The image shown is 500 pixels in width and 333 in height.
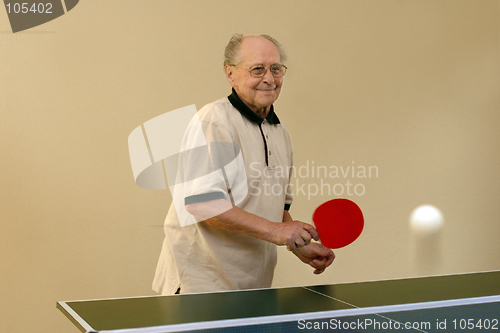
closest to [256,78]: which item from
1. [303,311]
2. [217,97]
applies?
[303,311]

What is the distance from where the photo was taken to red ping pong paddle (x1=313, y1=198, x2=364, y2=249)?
168cm

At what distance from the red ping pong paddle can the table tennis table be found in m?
0.16

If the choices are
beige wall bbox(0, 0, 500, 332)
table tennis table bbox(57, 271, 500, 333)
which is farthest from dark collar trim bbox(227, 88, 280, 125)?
beige wall bbox(0, 0, 500, 332)

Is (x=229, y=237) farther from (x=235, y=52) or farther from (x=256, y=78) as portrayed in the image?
(x=235, y=52)

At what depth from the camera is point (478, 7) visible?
394 cm

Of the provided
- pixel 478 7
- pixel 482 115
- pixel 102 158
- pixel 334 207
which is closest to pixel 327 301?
pixel 334 207

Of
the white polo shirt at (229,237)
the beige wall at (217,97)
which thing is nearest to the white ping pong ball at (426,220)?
the beige wall at (217,97)

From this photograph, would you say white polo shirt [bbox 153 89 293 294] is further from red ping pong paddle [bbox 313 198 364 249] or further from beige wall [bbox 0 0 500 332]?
beige wall [bbox 0 0 500 332]

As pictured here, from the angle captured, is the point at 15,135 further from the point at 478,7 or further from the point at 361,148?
the point at 478,7

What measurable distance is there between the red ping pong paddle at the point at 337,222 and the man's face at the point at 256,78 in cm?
45

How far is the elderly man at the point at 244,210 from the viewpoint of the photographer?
1674mm

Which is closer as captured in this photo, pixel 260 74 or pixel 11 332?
pixel 260 74

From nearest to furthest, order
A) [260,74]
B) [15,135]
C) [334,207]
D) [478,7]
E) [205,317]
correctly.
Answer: [205,317], [334,207], [260,74], [15,135], [478,7]

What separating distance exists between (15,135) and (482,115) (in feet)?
10.7
